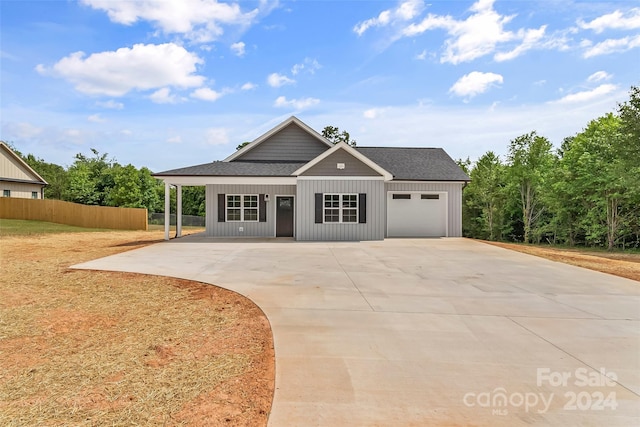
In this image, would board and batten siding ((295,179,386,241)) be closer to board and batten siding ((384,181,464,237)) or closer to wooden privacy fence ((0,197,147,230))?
board and batten siding ((384,181,464,237))

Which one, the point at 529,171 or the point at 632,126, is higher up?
the point at 632,126

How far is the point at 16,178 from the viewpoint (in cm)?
2786

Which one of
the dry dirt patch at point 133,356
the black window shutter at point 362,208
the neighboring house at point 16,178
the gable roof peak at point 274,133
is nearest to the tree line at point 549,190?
the neighboring house at point 16,178

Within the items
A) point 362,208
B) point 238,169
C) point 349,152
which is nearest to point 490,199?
point 362,208

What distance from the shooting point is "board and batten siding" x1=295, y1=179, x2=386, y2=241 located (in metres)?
15.3

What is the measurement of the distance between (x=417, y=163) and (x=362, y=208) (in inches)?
227

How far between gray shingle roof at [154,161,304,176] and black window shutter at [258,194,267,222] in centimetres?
149

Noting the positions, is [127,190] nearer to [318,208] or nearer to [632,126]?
[318,208]

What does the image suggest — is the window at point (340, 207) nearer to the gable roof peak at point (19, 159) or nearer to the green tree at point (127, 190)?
the green tree at point (127, 190)

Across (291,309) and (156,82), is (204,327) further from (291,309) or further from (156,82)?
(156,82)

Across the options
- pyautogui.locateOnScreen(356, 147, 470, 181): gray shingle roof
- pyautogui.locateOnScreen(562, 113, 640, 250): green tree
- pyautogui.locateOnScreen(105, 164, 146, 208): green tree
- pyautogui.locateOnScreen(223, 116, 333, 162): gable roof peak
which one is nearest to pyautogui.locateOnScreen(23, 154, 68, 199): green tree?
pyautogui.locateOnScreen(105, 164, 146, 208): green tree

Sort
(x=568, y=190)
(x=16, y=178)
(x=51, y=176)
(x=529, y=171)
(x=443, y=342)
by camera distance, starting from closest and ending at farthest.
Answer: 1. (x=443, y=342)
2. (x=568, y=190)
3. (x=529, y=171)
4. (x=16, y=178)
5. (x=51, y=176)

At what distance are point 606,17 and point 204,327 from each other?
45.3 ft

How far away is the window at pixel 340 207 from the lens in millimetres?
15477
